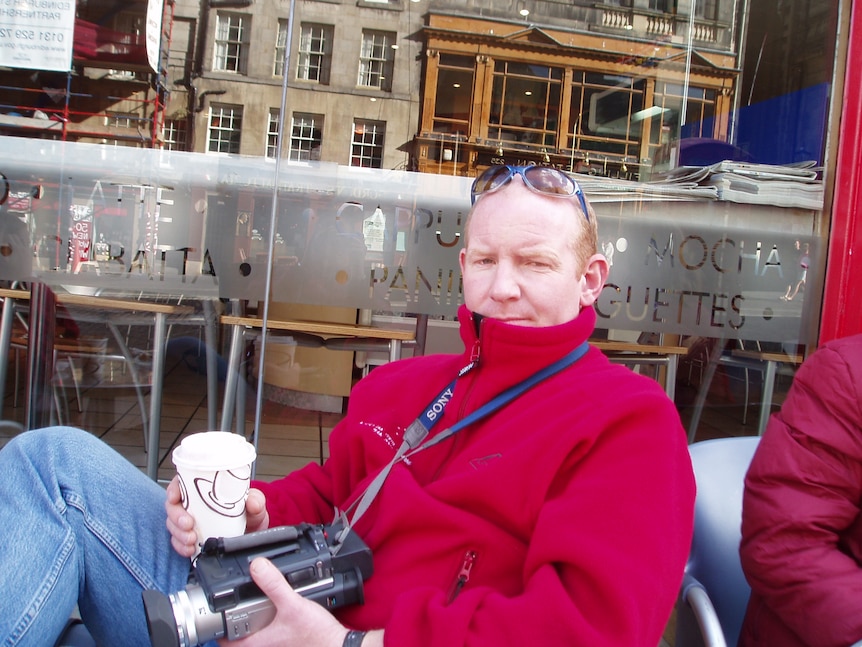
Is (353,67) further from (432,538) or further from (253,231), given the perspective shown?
(432,538)

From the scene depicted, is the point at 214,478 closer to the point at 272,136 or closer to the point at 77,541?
the point at 77,541

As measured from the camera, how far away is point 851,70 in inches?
119

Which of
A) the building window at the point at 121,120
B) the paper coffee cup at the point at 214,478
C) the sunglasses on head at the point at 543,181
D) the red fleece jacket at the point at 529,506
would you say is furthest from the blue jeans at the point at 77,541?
the building window at the point at 121,120

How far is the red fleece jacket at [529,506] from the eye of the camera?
3.06ft

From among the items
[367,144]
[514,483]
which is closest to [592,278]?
[514,483]

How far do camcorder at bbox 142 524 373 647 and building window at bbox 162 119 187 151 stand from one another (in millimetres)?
2486

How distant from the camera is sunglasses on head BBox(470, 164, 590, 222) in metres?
1.27

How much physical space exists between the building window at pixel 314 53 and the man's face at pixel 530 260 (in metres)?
2.20

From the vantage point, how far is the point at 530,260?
126 cm

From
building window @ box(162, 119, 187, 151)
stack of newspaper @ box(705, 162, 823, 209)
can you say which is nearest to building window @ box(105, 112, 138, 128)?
building window @ box(162, 119, 187, 151)

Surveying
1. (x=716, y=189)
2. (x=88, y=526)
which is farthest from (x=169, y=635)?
(x=716, y=189)

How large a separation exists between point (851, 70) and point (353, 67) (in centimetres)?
215

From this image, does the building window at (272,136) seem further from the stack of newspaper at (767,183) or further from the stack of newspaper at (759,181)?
the stack of newspaper at (767,183)

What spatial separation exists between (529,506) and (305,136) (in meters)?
2.54
